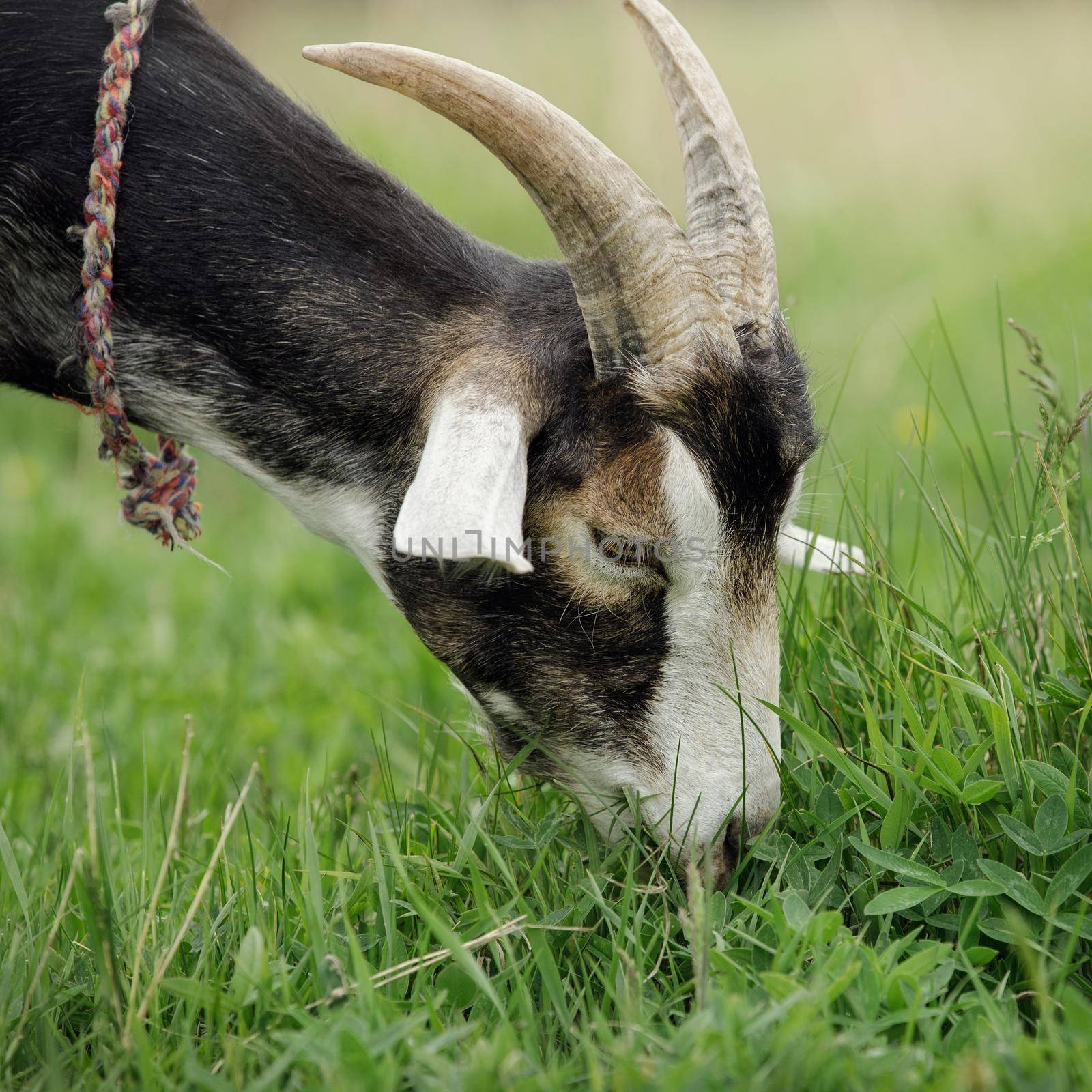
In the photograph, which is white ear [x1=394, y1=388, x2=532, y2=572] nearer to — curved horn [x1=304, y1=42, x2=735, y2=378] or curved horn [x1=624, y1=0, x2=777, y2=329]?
curved horn [x1=304, y1=42, x2=735, y2=378]

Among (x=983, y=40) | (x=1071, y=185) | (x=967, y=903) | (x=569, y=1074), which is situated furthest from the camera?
(x=983, y=40)

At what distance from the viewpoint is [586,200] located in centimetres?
230

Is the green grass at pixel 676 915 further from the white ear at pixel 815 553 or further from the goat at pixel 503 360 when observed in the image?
the goat at pixel 503 360

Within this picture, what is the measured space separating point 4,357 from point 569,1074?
6.54ft

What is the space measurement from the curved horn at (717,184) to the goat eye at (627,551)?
1.62 ft

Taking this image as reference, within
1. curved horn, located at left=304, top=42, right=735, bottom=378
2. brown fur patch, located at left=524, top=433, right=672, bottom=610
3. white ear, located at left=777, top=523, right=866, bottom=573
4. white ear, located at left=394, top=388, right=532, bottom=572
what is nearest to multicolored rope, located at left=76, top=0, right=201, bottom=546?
curved horn, located at left=304, top=42, right=735, bottom=378

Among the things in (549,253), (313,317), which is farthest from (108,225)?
(549,253)

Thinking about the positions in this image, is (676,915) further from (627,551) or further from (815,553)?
(815,553)

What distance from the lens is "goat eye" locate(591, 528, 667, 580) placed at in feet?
7.93

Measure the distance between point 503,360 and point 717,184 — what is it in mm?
577

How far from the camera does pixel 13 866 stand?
241 centimetres

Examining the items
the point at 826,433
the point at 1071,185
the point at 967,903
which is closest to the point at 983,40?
the point at 1071,185

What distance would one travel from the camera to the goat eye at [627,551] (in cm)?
242

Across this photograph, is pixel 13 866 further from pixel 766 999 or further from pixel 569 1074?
pixel 766 999
